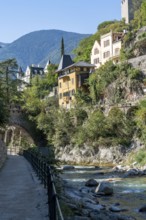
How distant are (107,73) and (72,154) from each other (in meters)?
16.3

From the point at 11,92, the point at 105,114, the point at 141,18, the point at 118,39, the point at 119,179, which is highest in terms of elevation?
the point at 141,18

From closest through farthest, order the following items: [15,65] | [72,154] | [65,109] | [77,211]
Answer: [77,211]
[72,154]
[65,109]
[15,65]

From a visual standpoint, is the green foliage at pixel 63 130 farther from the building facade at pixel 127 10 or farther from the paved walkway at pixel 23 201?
the building facade at pixel 127 10

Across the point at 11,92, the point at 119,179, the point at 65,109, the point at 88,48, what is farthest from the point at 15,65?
the point at 119,179

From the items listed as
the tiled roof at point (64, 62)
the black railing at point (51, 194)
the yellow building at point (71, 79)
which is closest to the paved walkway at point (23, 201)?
the black railing at point (51, 194)

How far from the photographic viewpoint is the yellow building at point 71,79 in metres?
75.1

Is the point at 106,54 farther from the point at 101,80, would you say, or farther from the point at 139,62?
the point at 139,62

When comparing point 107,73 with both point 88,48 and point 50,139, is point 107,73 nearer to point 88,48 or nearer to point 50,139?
point 50,139

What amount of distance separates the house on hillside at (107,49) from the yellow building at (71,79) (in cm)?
591

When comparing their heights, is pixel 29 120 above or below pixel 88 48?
below

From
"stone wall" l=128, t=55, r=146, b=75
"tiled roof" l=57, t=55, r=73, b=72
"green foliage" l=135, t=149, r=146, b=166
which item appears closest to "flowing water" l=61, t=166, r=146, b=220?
"green foliage" l=135, t=149, r=146, b=166

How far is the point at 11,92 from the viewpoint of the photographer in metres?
78.2

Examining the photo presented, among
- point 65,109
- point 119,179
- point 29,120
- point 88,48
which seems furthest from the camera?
point 88,48

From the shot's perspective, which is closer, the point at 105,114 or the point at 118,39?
the point at 105,114
